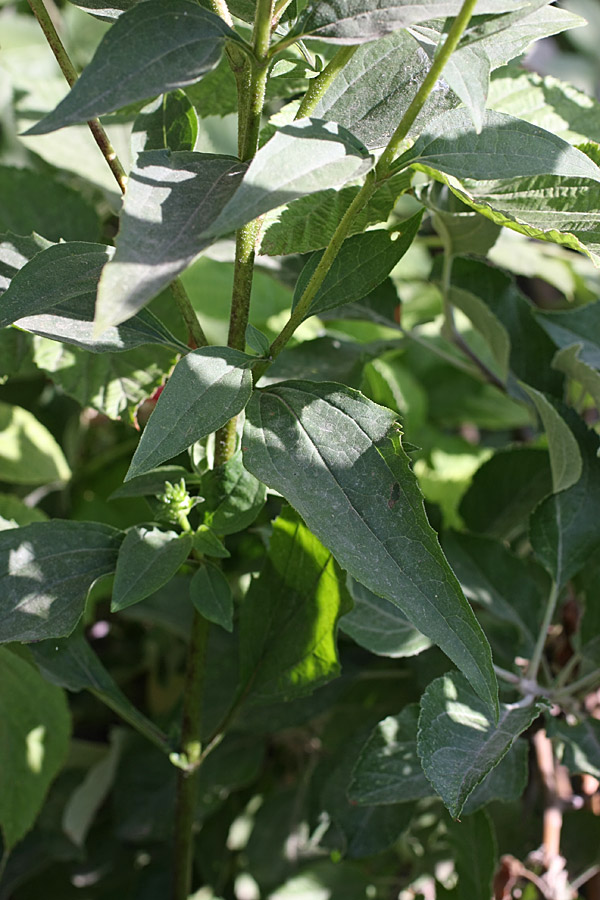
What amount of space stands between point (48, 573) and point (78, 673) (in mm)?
100

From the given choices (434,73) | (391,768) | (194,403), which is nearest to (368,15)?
(434,73)

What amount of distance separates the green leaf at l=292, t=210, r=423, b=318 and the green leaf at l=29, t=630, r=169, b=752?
0.82 ft

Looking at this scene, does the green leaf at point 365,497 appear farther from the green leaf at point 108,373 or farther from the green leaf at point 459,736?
the green leaf at point 108,373

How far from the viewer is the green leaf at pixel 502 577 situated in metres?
0.60

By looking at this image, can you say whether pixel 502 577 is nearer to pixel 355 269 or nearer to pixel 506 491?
pixel 506 491

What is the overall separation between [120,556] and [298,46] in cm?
26

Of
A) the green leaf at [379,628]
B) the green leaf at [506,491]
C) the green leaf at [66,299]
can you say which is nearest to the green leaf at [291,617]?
the green leaf at [379,628]

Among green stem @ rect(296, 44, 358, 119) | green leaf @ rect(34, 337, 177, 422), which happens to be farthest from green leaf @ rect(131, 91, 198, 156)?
green leaf @ rect(34, 337, 177, 422)

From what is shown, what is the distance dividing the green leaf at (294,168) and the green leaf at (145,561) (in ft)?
0.57

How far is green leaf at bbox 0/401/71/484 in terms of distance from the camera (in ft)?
2.27

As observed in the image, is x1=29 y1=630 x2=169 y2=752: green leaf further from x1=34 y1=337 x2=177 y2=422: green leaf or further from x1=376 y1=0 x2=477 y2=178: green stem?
x1=376 y1=0 x2=477 y2=178: green stem

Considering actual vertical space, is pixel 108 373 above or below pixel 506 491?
above

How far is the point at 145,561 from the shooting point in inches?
15.9

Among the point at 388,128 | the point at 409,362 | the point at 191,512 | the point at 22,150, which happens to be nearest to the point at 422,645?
the point at 191,512
